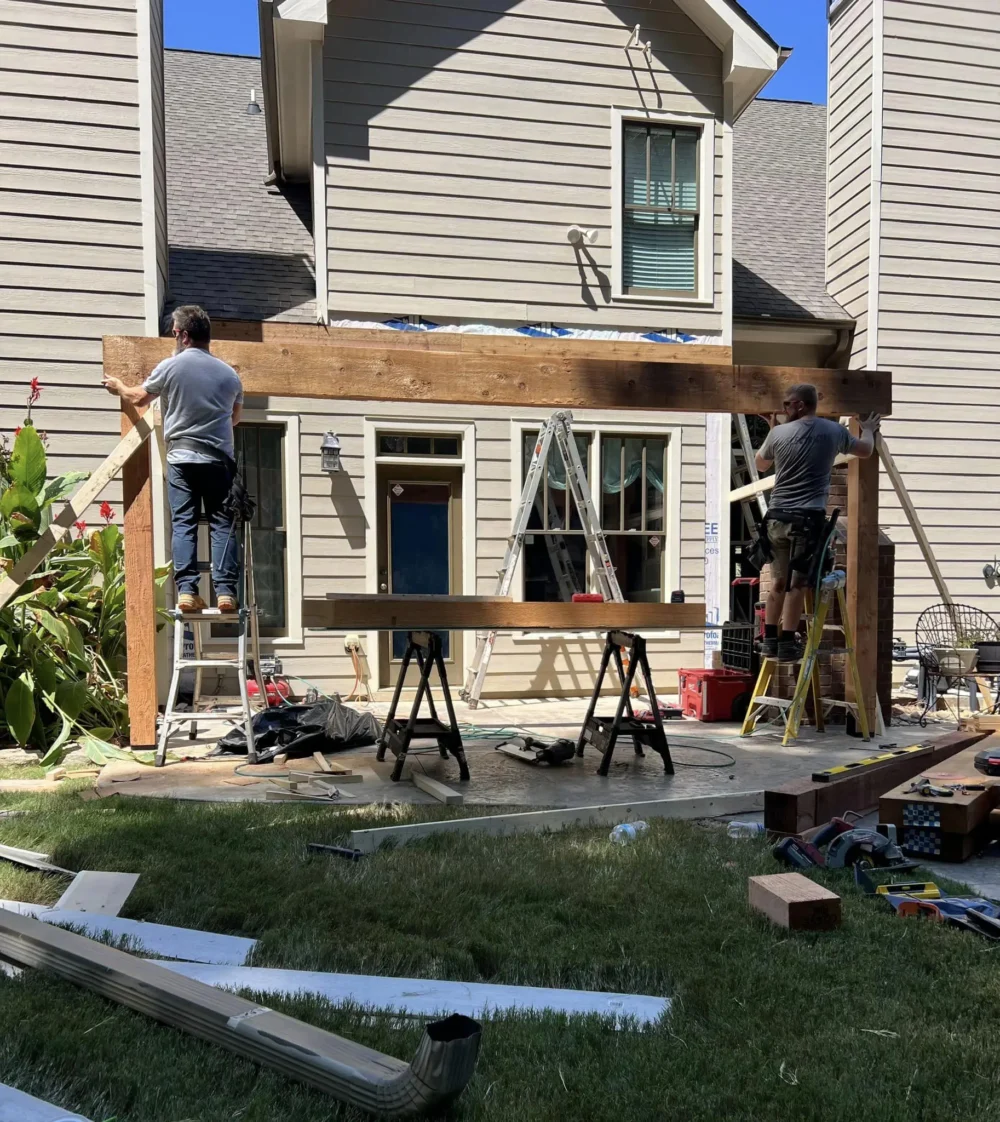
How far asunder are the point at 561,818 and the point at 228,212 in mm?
7688

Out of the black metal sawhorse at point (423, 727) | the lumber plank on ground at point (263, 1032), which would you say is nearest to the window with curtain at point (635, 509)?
the black metal sawhorse at point (423, 727)

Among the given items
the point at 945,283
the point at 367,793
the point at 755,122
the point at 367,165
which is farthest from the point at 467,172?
the point at 755,122

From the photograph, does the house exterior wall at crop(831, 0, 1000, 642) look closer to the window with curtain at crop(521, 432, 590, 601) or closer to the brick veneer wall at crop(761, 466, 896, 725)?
the brick veneer wall at crop(761, 466, 896, 725)

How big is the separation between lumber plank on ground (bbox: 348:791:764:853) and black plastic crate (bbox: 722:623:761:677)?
9.57 feet

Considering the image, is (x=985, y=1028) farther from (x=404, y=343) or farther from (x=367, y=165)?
(x=367, y=165)

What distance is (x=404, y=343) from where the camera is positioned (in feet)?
22.5

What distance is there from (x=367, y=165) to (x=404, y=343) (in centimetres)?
228

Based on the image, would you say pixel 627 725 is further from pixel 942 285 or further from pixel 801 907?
pixel 942 285

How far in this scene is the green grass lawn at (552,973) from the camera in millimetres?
1847

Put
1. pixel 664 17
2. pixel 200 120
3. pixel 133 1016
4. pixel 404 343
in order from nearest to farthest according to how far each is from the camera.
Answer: pixel 133 1016
pixel 404 343
pixel 664 17
pixel 200 120

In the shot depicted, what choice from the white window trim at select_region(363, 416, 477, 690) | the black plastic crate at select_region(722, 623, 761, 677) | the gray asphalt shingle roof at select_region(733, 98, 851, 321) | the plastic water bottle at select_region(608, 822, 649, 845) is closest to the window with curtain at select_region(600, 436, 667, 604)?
the black plastic crate at select_region(722, 623, 761, 677)

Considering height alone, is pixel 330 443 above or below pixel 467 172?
below

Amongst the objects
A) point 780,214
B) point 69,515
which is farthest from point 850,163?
point 69,515

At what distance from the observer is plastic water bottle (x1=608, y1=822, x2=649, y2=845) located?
378 cm
